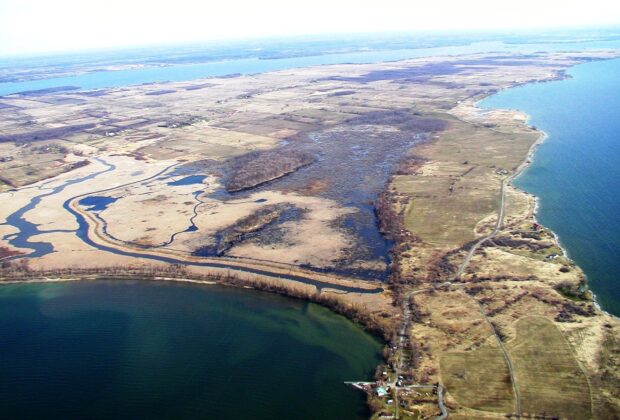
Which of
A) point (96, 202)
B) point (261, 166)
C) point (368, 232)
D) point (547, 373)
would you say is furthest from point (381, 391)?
point (261, 166)

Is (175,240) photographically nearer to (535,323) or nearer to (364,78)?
(535,323)

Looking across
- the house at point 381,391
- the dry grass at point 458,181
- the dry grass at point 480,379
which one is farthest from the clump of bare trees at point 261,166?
the dry grass at point 480,379

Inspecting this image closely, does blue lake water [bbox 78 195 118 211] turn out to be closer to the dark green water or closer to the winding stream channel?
the winding stream channel

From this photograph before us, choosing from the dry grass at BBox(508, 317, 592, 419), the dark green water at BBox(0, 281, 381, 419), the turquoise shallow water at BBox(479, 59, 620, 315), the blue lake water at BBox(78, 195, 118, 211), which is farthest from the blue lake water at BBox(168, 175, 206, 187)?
the dry grass at BBox(508, 317, 592, 419)

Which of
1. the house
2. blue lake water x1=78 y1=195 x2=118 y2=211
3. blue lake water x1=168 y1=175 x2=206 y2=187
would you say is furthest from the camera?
blue lake water x1=168 y1=175 x2=206 y2=187

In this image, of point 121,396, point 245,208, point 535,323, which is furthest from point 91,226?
point 535,323

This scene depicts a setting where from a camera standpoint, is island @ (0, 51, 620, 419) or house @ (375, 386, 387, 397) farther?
island @ (0, 51, 620, 419)

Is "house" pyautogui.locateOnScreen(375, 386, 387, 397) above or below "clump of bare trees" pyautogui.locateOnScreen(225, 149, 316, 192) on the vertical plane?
below
